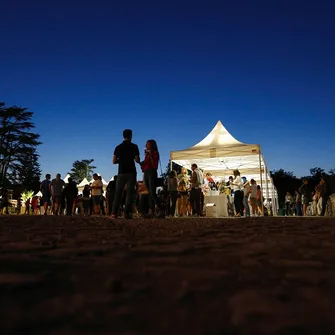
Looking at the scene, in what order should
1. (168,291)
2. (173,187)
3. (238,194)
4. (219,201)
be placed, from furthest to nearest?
(219,201), (238,194), (173,187), (168,291)

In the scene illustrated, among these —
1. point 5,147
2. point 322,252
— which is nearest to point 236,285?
point 322,252

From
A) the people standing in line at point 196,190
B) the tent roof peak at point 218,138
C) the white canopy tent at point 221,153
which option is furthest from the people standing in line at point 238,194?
the tent roof peak at point 218,138

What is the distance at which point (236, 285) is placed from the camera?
1.64 metres

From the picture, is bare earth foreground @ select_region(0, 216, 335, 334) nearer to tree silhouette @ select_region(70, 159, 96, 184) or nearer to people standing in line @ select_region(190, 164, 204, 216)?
people standing in line @ select_region(190, 164, 204, 216)

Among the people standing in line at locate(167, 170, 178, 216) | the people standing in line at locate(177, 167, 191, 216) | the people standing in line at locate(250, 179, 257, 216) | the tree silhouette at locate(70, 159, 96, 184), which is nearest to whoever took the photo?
the people standing in line at locate(167, 170, 178, 216)

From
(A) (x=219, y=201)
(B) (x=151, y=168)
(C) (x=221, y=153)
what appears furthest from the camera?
(C) (x=221, y=153)

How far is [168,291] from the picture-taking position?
155 centimetres

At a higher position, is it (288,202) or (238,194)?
(288,202)

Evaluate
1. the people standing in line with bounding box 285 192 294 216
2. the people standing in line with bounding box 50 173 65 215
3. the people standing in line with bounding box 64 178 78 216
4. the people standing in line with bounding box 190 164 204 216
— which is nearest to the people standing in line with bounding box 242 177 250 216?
the people standing in line with bounding box 190 164 204 216

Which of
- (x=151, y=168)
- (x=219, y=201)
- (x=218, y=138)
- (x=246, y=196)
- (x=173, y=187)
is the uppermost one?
(x=218, y=138)

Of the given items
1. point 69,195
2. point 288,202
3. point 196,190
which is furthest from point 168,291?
point 288,202

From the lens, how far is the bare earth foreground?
A: 3.78 feet

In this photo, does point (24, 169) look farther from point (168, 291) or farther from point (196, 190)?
point (168, 291)

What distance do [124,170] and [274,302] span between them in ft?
22.0
